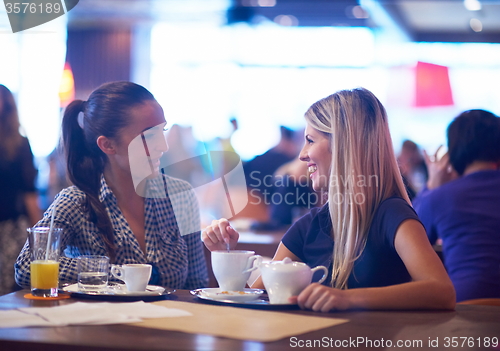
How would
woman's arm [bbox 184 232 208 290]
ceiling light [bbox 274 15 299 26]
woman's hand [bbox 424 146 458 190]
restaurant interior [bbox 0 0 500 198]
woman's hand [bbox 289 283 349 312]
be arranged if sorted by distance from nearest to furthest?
woman's hand [bbox 289 283 349 312] < woman's arm [bbox 184 232 208 290] < woman's hand [bbox 424 146 458 190] < ceiling light [bbox 274 15 299 26] < restaurant interior [bbox 0 0 500 198]

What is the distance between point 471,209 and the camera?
194cm

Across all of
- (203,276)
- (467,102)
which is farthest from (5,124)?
(467,102)

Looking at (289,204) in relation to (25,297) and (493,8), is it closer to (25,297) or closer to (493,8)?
(25,297)

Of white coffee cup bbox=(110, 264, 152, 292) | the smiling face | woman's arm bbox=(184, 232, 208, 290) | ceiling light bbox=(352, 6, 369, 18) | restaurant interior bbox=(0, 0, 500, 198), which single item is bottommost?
woman's arm bbox=(184, 232, 208, 290)

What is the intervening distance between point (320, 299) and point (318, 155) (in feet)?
1.64

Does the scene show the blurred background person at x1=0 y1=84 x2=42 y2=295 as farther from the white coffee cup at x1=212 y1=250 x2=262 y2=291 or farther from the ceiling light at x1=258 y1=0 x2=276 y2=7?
the ceiling light at x1=258 y1=0 x2=276 y2=7

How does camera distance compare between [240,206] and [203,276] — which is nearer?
[203,276]

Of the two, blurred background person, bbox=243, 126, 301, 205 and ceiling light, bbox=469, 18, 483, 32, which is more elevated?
ceiling light, bbox=469, 18, 483, 32

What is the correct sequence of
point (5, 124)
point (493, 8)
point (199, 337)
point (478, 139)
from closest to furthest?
point (199, 337) < point (478, 139) < point (5, 124) < point (493, 8)

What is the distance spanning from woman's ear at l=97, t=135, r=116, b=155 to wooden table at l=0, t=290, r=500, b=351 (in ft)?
2.19

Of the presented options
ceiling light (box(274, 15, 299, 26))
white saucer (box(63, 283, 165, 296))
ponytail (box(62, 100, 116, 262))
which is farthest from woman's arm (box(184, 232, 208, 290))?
ceiling light (box(274, 15, 299, 26))

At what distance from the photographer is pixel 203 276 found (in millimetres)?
1765

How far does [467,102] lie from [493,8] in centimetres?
130

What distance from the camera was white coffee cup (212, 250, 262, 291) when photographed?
1.19m
